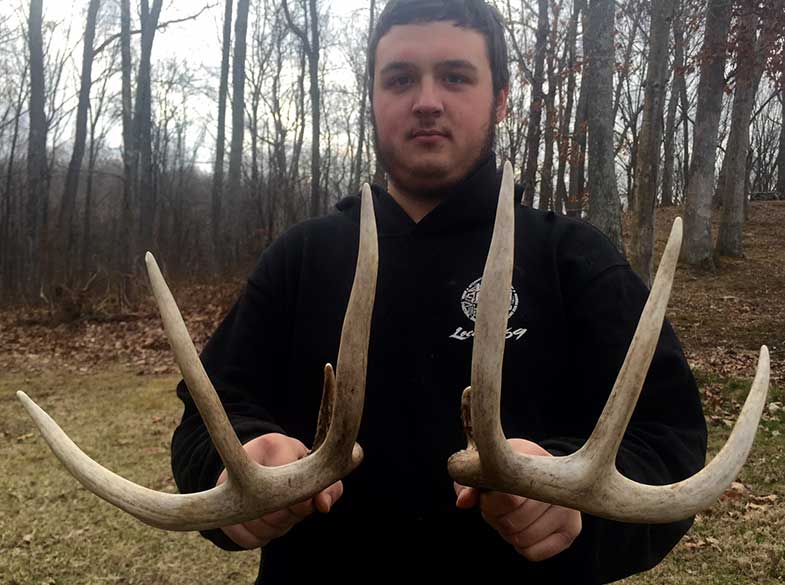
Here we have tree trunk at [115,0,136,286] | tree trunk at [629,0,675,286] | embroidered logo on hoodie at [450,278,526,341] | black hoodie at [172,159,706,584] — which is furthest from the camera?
tree trunk at [115,0,136,286]

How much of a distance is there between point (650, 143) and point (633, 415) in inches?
222

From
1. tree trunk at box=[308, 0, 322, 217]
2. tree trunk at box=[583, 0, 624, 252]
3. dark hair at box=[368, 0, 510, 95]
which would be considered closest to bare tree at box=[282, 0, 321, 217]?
tree trunk at box=[308, 0, 322, 217]

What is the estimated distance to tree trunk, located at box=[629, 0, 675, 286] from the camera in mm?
6348

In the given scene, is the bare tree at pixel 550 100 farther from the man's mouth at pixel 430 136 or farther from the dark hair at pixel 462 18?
the man's mouth at pixel 430 136

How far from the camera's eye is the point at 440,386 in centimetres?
164

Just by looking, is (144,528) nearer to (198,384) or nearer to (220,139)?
(198,384)

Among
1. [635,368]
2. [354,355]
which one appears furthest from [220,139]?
[635,368]

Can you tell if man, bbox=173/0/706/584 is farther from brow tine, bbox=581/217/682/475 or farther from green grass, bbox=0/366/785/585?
green grass, bbox=0/366/785/585

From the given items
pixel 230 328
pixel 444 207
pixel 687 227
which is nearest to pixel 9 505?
pixel 230 328

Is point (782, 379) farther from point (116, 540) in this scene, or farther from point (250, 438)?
point (250, 438)

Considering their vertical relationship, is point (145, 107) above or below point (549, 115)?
above

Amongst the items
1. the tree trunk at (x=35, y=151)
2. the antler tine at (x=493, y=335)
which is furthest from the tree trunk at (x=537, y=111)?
the tree trunk at (x=35, y=151)

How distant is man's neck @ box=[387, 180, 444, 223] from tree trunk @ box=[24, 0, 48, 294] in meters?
15.4

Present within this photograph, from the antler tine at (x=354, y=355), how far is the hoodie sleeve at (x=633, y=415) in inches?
17.8
